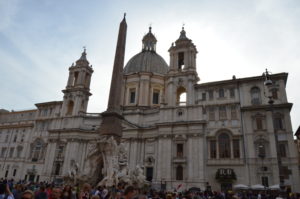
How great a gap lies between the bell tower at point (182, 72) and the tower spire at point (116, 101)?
1571cm

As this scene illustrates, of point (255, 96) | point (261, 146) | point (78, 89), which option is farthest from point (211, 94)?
point (78, 89)

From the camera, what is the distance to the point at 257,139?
2995 centimetres

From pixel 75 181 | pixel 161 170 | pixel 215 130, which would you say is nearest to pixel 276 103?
pixel 215 130

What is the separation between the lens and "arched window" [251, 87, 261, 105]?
3191 centimetres

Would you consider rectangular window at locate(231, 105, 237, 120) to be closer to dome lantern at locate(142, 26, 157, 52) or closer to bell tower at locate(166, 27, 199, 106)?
bell tower at locate(166, 27, 199, 106)

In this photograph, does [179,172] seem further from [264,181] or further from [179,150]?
[264,181]

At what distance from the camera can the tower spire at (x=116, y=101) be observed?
19328 millimetres

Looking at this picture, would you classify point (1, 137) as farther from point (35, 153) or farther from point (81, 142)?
point (81, 142)

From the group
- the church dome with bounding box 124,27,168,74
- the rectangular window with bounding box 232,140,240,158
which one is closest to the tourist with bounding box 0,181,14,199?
the rectangular window with bounding box 232,140,240,158

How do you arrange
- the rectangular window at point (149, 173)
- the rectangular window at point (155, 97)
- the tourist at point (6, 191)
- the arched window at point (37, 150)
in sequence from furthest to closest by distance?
1. the rectangular window at point (155, 97)
2. the arched window at point (37, 150)
3. the rectangular window at point (149, 173)
4. the tourist at point (6, 191)

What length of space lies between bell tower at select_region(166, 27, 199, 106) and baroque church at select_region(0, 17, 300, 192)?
16cm

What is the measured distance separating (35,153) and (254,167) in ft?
124

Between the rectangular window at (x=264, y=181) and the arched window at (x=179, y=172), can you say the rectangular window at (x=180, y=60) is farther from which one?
the rectangular window at (x=264, y=181)

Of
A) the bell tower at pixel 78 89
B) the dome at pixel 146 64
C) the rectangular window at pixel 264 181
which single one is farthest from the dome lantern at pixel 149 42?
the rectangular window at pixel 264 181
